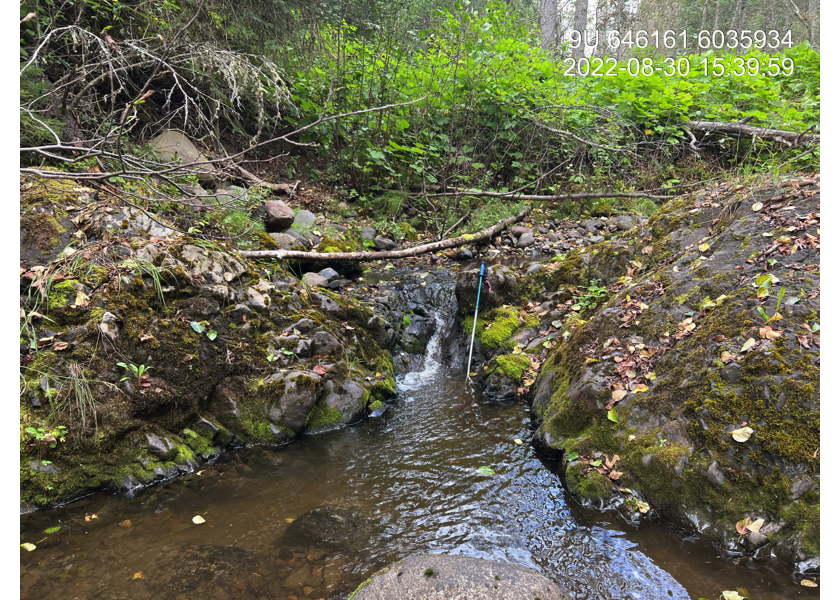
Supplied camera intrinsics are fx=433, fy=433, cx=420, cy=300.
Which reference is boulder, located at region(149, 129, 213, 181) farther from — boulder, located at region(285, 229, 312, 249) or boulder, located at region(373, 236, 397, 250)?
boulder, located at region(373, 236, 397, 250)

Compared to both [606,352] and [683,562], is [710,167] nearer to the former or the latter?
[606,352]

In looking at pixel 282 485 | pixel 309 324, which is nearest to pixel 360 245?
pixel 309 324

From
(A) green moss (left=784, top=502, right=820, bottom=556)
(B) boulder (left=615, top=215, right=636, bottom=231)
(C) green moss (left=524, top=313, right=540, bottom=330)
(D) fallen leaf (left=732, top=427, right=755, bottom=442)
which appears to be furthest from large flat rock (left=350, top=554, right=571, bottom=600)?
(B) boulder (left=615, top=215, right=636, bottom=231)

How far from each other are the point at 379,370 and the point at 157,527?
274cm

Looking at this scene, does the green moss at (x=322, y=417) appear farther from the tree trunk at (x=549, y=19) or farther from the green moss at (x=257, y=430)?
the tree trunk at (x=549, y=19)

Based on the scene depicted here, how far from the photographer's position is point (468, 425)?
15.1 feet

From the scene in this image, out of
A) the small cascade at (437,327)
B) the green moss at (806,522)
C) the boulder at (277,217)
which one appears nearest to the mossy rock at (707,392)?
the green moss at (806,522)

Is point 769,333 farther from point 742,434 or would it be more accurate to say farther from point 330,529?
point 330,529

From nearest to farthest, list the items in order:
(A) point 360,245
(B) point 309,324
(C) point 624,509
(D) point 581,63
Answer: (C) point 624,509
(B) point 309,324
(A) point 360,245
(D) point 581,63

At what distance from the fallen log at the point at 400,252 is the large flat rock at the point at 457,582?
14.0 ft

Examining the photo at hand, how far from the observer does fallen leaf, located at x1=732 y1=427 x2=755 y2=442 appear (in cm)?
284

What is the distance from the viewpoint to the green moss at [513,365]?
5.19m

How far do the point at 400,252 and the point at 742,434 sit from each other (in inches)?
244

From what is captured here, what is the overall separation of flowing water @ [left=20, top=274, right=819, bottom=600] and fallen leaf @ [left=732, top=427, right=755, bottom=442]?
2.38 feet
